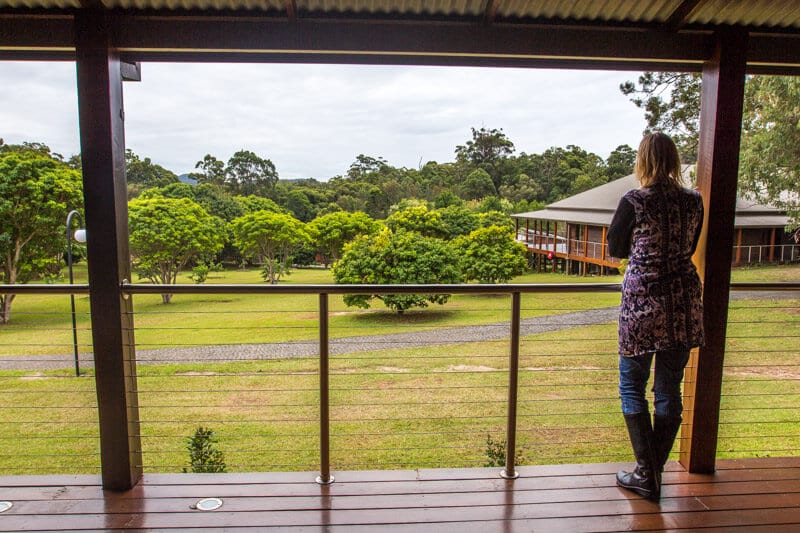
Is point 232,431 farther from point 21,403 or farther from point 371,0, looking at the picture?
point 371,0

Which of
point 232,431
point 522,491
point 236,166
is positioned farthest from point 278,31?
point 236,166

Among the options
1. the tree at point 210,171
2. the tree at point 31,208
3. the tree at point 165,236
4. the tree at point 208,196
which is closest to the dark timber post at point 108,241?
the tree at point 210,171

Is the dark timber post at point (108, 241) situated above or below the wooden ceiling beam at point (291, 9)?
below

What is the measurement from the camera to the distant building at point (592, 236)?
4211 millimetres

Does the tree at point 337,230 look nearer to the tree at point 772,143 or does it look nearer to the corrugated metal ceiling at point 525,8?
A: the tree at point 772,143

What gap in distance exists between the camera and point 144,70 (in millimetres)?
2398

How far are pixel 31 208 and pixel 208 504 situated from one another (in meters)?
14.9

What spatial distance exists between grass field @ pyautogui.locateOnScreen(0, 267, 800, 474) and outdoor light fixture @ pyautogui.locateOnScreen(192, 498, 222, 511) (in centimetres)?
106

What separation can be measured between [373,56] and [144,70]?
3.65 feet

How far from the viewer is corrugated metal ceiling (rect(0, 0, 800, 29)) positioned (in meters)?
2.03

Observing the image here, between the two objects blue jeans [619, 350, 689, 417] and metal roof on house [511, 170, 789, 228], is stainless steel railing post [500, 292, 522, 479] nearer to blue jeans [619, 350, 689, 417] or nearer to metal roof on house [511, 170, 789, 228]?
blue jeans [619, 350, 689, 417]

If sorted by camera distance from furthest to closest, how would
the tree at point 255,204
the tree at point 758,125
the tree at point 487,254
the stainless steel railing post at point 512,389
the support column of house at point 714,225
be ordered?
the tree at point 487,254
the tree at point 255,204
the tree at point 758,125
the stainless steel railing post at point 512,389
the support column of house at point 714,225

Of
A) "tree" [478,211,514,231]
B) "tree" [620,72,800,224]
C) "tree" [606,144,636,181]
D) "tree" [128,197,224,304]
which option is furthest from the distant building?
"tree" [128,197,224,304]

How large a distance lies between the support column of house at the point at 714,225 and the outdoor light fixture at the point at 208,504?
215cm
